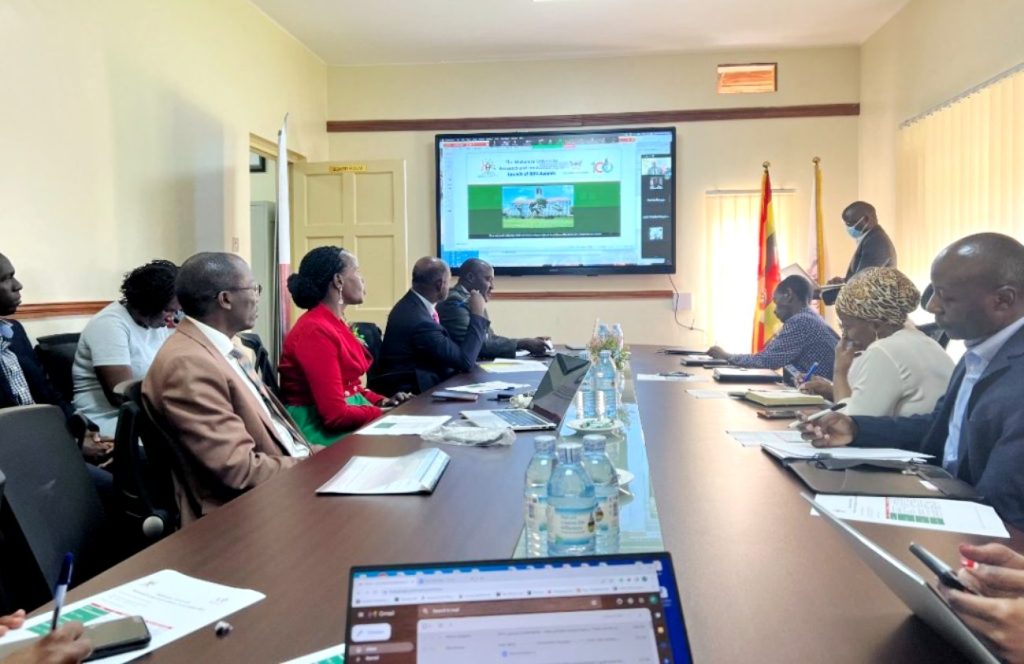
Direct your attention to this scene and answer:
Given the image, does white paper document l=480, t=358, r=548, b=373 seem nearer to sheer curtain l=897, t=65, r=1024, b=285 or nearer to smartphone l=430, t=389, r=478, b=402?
smartphone l=430, t=389, r=478, b=402

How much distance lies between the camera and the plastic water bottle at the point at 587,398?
7.55ft

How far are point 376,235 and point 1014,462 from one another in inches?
199

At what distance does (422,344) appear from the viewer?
11.5 ft

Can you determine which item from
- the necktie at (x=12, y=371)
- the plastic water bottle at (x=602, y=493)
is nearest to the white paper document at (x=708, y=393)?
→ the plastic water bottle at (x=602, y=493)

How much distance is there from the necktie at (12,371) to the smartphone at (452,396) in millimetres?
1416

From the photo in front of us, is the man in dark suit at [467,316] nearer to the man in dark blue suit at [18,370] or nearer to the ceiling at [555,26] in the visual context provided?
the man in dark blue suit at [18,370]

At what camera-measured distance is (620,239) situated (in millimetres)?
6125

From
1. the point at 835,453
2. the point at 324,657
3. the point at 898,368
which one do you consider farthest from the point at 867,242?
the point at 324,657

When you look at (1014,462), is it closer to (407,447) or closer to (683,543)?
(683,543)

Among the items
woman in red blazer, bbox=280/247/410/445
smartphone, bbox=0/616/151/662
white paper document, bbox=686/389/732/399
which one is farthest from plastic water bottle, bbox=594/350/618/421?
smartphone, bbox=0/616/151/662

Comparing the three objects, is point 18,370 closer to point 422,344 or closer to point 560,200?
point 422,344

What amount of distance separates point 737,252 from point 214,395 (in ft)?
16.2

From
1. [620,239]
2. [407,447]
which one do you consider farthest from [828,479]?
[620,239]

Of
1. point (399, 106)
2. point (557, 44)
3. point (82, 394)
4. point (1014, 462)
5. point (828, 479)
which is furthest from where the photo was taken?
point (399, 106)
